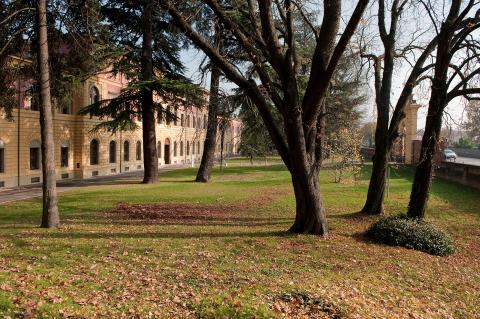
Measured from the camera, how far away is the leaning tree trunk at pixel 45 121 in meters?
10.8

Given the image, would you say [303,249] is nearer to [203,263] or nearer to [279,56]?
[203,263]

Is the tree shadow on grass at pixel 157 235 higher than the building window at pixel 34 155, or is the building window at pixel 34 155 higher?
the building window at pixel 34 155

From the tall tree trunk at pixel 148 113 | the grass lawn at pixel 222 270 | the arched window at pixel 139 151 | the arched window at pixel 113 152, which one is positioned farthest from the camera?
the arched window at pixel 139 151

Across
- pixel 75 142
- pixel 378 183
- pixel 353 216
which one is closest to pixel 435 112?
pixel 378 183

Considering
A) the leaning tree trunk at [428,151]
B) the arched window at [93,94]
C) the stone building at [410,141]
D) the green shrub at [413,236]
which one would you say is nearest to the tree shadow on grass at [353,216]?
the leaning tree trunk at [428,151]

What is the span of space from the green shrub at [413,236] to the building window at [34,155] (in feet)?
83.4

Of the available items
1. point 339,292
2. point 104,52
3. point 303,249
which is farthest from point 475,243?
point 104,52

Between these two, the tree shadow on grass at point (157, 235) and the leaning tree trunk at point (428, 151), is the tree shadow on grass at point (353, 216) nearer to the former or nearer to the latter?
the leaning tree trunk at point (428, 151)

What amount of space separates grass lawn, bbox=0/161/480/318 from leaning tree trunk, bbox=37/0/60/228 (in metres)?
0.72

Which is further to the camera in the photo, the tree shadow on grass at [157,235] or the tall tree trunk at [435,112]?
the tall tree trunk at [435,112]

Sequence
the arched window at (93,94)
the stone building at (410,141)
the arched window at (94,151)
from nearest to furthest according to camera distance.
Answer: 1. the arched window at (93,94)
2. the arched window at (94,151)
3. the stone building at (410,141)

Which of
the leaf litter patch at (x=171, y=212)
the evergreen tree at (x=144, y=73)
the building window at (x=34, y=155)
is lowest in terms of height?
the leaf litter patch at (x=171, y=212)

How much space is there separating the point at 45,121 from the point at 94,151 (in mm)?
26872

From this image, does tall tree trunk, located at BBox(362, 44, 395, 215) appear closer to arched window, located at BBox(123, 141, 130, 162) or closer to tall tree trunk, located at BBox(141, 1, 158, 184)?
tall tree trunk, located at BBox(141, 1, 158, 184)
